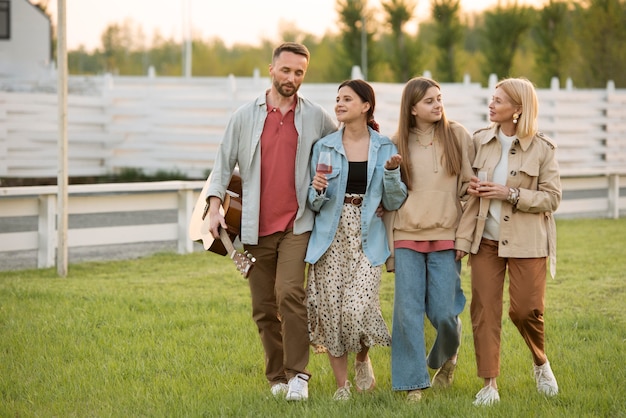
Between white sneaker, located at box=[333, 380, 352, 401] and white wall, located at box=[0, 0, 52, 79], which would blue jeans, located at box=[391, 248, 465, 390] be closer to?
white sneaker, located at box=[333, 380, 352, 401]

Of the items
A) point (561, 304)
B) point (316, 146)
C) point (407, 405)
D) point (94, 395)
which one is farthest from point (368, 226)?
point (561, 304)

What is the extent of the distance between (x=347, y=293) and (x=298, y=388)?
0.60 meters

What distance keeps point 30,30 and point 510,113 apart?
40.6 metres

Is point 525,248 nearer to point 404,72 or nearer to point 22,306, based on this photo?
point 22,306

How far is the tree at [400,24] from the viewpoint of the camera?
4184 centimetres

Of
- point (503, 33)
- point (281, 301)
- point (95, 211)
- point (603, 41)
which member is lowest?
point (95, 211)

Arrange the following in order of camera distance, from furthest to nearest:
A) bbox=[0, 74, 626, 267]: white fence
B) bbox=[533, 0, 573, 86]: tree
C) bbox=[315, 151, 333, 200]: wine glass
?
bbox=[533, 0, 573, 86]: tree → bbox=[0, 74, 626, 267]: white fence → bbox=[315, 151, 333, 200]: wine glass

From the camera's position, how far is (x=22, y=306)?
813 cm

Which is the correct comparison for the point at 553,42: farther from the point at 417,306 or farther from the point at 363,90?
the point at 417,306

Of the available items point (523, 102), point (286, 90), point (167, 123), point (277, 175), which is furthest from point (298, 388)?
point (167, 123)

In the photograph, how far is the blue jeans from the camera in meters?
5.42

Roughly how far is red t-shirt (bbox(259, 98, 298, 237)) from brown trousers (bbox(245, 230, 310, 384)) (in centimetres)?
9

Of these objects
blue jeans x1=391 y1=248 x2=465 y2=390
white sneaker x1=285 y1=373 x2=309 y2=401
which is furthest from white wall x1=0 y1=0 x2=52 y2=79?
blue jeans x1=391 y1=248 x2=465 y2=390

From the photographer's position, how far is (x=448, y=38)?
1652 inches
